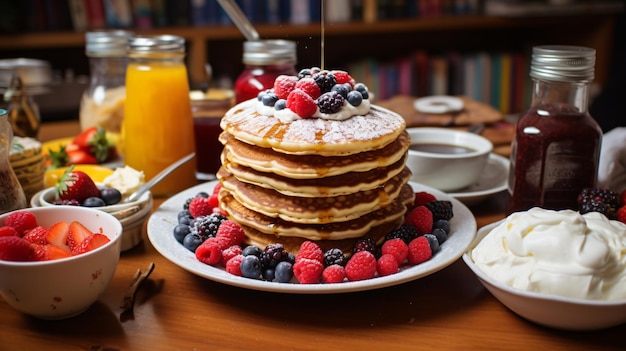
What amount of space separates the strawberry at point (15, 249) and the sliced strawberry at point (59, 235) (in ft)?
0.21

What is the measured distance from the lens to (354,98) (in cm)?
115

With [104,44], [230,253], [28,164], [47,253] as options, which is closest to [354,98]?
[230,253]

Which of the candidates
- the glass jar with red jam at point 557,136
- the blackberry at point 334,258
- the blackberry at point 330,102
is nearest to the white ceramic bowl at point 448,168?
the glass jar with red jam at point 557,136

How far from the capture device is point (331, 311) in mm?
974

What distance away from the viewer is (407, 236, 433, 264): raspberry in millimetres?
1034

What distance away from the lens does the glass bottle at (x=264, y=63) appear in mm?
1587

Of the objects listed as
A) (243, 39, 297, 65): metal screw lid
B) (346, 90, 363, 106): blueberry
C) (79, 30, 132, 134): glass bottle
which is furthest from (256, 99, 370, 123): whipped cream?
(79, 30, 132, 134): glass bottle

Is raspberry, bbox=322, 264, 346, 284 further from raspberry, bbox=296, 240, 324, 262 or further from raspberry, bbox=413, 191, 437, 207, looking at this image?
raspberry, bbox=413, 191, 437, 207

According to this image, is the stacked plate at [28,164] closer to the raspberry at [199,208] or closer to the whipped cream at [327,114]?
the raspberry at [199,208]

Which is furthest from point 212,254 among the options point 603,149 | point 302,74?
point 603,149

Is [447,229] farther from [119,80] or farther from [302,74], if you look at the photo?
[119,80]

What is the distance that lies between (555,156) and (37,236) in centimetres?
96

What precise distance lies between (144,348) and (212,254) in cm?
21

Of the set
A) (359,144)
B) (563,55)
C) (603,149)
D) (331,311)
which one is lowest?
(331,311)
